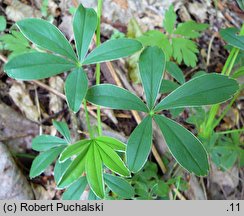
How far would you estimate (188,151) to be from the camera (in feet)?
3.18

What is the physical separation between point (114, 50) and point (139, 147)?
0.95 ft

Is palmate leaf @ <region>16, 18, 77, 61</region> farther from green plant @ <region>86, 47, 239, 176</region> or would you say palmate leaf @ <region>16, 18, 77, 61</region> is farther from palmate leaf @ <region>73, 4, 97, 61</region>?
green plant @ <region>86, 47, 239, 176</region>

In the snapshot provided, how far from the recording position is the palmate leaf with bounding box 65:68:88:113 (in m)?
0.90

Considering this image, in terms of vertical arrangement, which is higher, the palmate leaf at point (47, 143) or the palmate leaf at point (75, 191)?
the palmate leaf at point (47, 143)

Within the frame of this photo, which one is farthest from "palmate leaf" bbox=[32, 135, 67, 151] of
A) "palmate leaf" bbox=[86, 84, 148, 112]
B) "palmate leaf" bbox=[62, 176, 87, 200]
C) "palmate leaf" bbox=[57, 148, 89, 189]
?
Result: "palmate leaf" bbox=[86, 84, 148, 112]

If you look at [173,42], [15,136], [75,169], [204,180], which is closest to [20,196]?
[15,136]

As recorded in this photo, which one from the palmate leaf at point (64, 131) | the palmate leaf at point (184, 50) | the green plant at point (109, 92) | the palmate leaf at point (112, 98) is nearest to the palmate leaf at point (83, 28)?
the green plant at point (109, 92)

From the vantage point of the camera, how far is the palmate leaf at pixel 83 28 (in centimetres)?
100

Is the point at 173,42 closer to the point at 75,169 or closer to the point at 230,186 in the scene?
the point at 230,186

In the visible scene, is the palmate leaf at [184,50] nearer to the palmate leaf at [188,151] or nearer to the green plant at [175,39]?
the green plant at [175,39]

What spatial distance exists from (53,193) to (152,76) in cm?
79

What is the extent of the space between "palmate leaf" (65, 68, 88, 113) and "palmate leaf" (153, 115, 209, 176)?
0.27 m

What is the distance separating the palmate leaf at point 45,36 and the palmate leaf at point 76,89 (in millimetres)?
67

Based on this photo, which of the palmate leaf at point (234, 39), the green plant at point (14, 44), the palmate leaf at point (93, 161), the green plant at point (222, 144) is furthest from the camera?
the green plant at point (14, 44)
